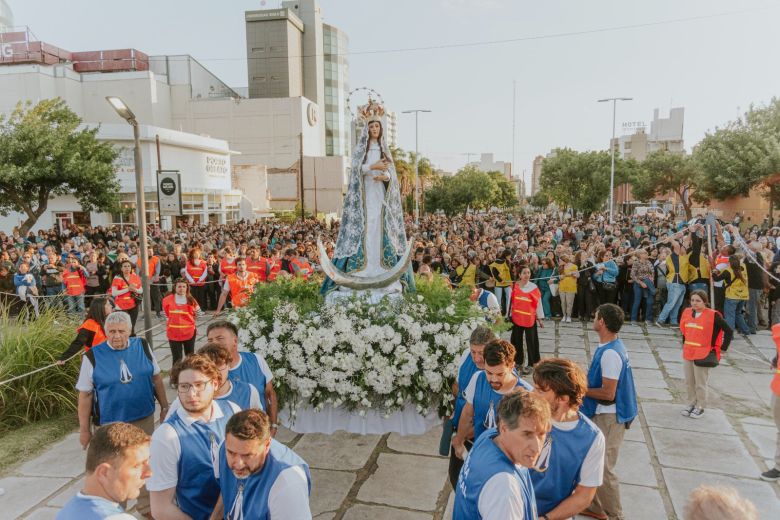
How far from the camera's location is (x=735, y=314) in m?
10.5

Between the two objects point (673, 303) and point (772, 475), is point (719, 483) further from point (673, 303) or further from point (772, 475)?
point (673, 303)

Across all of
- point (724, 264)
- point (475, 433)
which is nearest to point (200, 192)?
point (724, 264)

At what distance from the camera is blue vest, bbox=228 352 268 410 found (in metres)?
4.27

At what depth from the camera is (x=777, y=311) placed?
10.8m

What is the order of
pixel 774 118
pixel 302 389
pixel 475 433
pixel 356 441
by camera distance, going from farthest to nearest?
pixel 774 118 → pixel 356 441 → pixel 302 389 → pixel 475 433

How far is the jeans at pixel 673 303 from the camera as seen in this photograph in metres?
11.1

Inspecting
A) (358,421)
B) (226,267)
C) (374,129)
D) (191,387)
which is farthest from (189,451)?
(226,267)

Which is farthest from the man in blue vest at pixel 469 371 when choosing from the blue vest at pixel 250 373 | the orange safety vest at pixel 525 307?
the orange safety vest at pixel 525 307

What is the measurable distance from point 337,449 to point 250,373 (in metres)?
1.87

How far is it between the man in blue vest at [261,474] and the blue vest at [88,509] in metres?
0.52

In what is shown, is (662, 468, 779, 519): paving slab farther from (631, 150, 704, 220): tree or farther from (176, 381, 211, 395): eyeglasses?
(631, 150, 704, 220): tree

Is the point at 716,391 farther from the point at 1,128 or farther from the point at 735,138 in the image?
the point at 735,138

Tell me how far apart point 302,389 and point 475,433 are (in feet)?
6.01

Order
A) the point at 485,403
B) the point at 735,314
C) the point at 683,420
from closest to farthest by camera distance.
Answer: the point at 485,403 → the point at 683,420 → the point at 735,314
